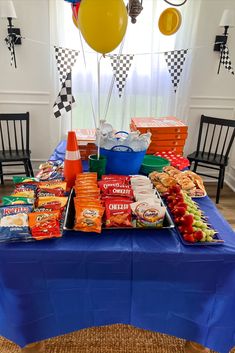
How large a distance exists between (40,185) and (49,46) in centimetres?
200

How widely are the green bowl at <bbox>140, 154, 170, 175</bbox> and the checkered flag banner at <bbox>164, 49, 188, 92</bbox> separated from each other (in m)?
1.39

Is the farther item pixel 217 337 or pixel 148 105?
→ pixel 148 105

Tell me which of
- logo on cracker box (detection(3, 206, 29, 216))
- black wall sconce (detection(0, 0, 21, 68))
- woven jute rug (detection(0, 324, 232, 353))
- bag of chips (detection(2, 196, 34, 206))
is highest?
black wall sconce (detection(0, 0, 21, 68))

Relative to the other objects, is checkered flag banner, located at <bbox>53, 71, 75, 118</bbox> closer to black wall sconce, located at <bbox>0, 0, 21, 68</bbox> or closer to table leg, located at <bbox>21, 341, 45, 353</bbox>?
table leg, located at <bbox>21, 341, 45, 353</bbox>

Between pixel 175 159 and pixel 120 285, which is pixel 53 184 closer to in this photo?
pixel 120 285

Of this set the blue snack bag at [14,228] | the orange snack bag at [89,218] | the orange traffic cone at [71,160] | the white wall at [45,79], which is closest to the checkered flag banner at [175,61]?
the white wall at [45,79]

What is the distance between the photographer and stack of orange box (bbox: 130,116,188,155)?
1.78 meters

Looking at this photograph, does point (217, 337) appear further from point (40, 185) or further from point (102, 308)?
point (40, 185)

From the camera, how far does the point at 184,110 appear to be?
293 cm

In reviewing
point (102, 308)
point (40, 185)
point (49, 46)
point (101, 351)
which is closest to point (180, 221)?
point (102, 308)

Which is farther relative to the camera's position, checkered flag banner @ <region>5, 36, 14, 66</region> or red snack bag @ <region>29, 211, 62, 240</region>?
checkered flag banner @ <region>5, 36, 14, 66</region>

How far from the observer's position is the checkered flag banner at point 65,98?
1.46 meters

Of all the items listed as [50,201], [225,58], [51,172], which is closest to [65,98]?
[51,172]

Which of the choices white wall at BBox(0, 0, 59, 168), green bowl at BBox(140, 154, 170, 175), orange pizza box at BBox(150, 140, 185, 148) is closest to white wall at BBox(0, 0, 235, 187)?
white wall at BBox(0, 0, 59, 168)
